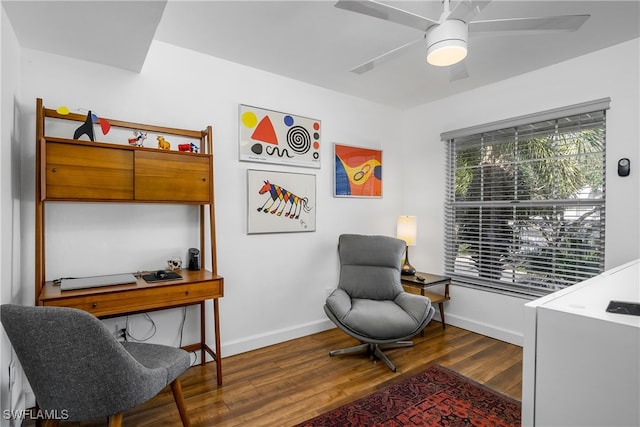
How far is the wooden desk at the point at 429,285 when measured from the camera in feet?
10.8

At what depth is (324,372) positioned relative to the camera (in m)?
2.51

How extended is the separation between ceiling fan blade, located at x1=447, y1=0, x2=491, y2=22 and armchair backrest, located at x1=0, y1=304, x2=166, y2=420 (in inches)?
80.7

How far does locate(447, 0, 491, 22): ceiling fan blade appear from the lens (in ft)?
4.71

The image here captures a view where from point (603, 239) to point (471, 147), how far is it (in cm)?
141

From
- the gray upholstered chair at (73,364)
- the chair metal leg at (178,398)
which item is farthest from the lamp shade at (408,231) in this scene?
the gray upholstered chair at (73,364)

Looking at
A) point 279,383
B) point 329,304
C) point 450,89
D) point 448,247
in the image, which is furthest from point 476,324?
point 450,89

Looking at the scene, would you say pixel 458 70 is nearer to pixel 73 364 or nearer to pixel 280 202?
pixel 280 202

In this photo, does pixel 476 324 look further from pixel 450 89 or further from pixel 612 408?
pixel 612 408

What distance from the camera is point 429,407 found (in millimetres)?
2055

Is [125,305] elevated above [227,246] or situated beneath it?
situated beneath

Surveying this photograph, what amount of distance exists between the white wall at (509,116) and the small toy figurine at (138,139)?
2.89 metres

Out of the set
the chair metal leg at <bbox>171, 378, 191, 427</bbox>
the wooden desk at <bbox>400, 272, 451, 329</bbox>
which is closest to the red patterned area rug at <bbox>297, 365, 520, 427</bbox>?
the chair metal leg at <bbox>171, 378, 191, 427</bbox>

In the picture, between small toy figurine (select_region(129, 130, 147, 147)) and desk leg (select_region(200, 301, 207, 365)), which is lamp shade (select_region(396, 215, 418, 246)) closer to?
desk leg (select_region(200, 301, 207, 365))

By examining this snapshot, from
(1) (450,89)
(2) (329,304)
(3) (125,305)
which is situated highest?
(1) (450,89)
